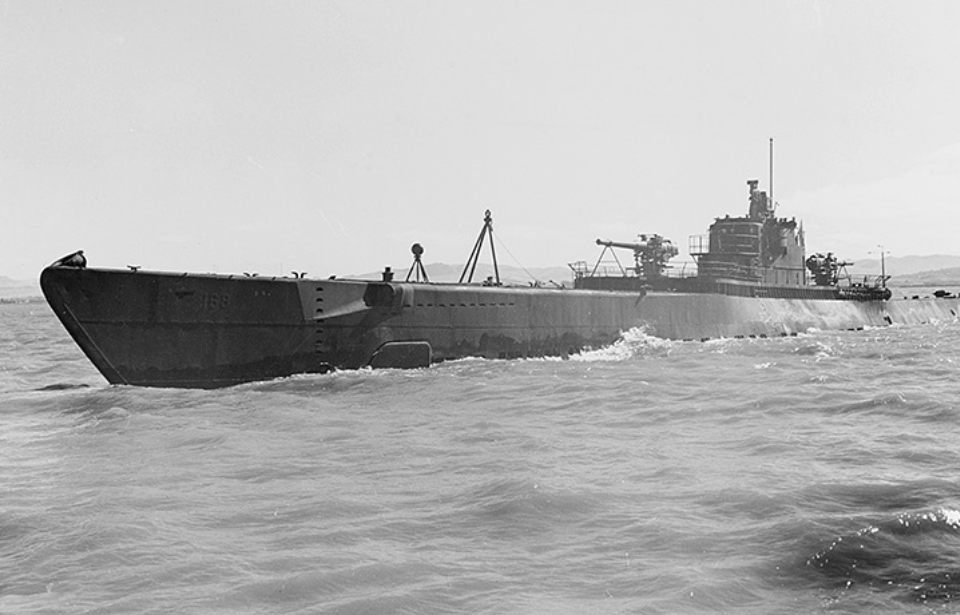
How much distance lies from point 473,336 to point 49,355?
22.3 metres

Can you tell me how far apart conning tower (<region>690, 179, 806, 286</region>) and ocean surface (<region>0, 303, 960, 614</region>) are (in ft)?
62.9

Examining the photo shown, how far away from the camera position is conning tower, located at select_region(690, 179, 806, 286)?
3659 centimetres

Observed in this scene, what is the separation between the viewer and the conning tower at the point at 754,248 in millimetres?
36594

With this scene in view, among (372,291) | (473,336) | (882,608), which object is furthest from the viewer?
(473,336)

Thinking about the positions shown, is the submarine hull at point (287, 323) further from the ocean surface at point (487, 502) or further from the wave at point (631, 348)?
the ocean surface at point (487, 502)

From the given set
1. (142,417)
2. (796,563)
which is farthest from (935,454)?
(142,417)

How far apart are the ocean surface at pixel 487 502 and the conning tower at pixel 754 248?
755 inches

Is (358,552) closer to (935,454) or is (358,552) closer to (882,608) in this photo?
(882,608)

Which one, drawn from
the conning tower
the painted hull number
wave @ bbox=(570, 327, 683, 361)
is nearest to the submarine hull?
the painted hull number

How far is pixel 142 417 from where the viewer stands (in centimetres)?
1549

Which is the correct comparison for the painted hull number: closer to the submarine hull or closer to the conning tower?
the submarine hull

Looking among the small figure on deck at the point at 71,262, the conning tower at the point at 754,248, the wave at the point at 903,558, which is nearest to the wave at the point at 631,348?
the conning tower at the point at 754,248

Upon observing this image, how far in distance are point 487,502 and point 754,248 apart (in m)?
31.4

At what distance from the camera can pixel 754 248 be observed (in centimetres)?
3788
